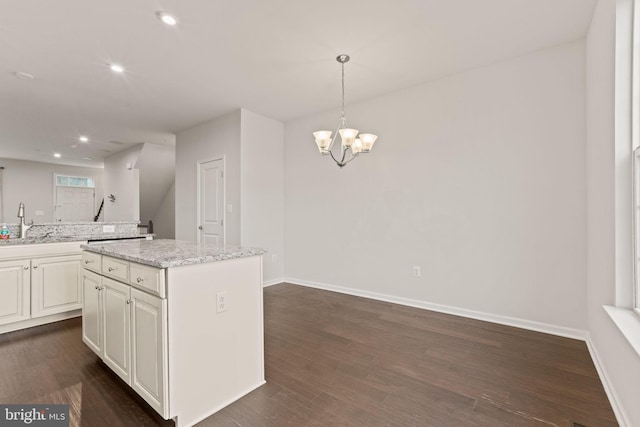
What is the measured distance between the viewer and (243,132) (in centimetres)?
444

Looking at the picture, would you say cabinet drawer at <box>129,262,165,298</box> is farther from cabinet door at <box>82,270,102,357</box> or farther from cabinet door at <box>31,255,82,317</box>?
cabinet door at <box>31,255,82,317</box>

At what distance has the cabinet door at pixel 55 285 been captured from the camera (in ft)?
10.0

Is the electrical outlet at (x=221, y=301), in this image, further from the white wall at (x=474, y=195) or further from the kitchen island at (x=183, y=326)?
the white wall at (x=474, y=195)

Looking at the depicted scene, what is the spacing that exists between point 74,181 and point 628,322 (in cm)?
1216

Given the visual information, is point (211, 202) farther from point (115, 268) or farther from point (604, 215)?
point (604, 215)

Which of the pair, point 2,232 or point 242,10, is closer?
point 242,10

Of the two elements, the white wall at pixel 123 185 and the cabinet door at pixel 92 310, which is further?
the white wall at pixel 123 185

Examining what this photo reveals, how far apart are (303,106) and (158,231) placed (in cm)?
688

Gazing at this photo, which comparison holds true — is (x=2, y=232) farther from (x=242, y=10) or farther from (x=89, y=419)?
(x=242, y=10)

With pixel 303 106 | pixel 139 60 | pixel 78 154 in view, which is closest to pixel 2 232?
pixel 139 60

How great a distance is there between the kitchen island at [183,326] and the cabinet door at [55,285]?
1607 mm

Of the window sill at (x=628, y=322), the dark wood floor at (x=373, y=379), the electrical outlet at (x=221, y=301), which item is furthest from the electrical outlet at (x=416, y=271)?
the electrical outlet at (x=221, y=301)

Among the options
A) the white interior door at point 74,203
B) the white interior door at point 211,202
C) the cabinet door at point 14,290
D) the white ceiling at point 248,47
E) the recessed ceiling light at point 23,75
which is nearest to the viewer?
the white ceiling at point 248,47

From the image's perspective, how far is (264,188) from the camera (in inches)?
187
